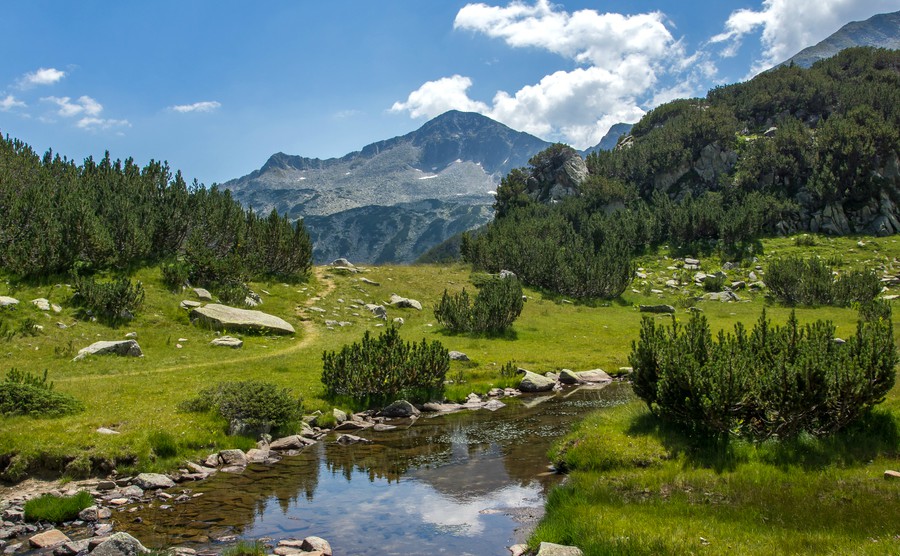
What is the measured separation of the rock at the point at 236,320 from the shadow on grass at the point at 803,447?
95.5ft

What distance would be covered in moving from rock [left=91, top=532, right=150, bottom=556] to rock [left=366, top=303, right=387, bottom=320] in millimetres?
35899

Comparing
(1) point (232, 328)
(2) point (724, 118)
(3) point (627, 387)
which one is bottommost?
(3) point (627, 387)

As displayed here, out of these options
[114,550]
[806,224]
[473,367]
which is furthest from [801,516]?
[806,224]

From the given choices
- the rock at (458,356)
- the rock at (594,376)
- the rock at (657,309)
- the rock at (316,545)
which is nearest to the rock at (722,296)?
the rock at (657,309)

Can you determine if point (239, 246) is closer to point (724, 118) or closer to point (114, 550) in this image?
point (114, 550)

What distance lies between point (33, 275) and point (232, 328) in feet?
44.8

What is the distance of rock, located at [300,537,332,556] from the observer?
11375 millimetres

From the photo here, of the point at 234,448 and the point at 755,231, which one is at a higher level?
the point at 755,231

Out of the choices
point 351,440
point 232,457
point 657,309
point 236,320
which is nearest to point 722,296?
point 657,309

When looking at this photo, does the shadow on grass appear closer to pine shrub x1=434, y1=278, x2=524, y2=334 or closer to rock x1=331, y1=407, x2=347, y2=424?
rock x1=331, y1=407, x2=347, y2=424

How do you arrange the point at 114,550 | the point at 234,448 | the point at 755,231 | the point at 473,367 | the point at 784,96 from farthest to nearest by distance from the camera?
the point at 784,96
the point at 755,231
the point at 473,367
the point at 234,448
the point at 114,550

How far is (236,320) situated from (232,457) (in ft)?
70.7

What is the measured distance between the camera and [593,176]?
4193 inches

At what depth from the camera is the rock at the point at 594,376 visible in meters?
32.2
